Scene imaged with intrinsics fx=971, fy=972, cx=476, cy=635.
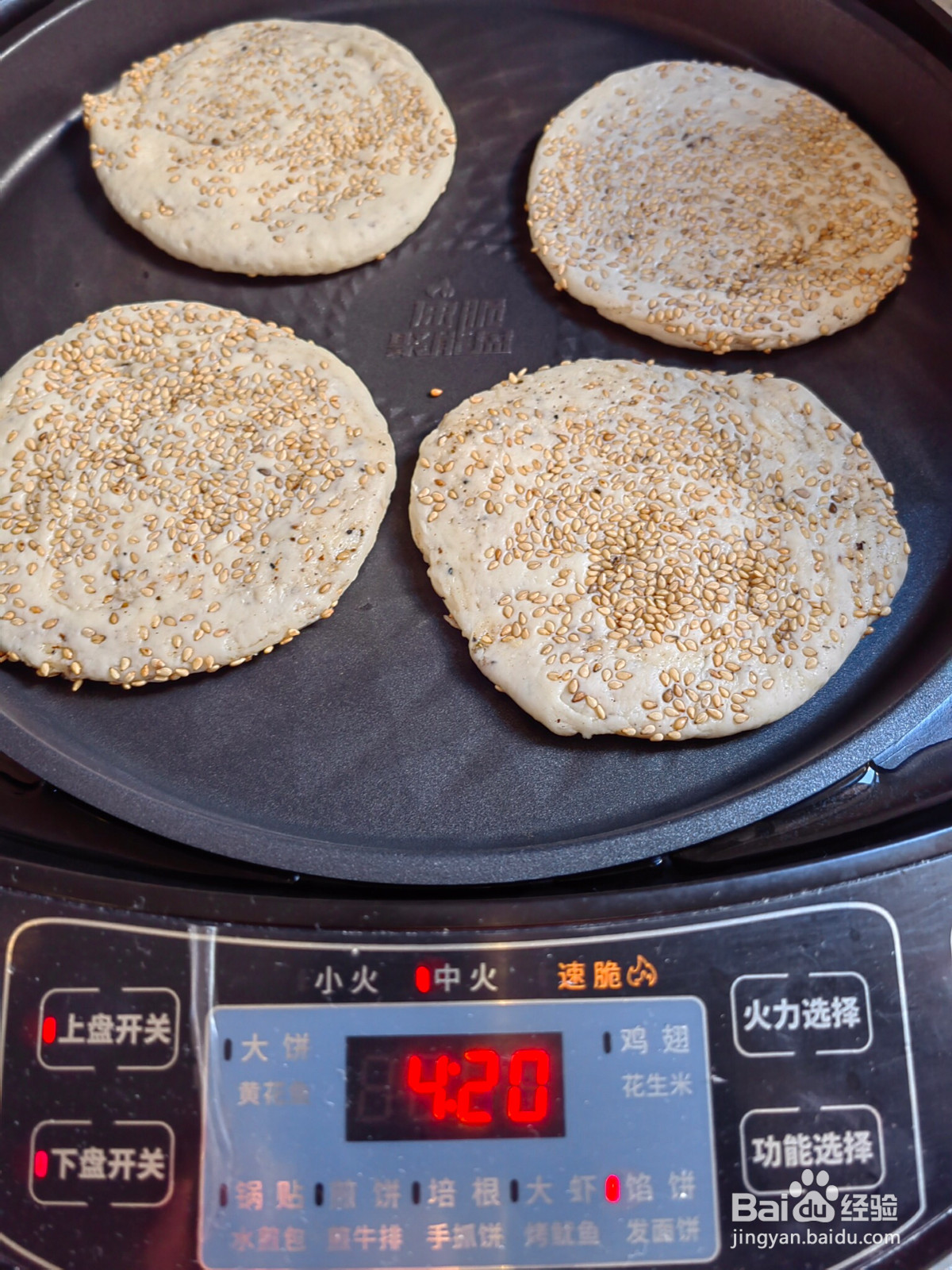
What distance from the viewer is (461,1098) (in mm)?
1184

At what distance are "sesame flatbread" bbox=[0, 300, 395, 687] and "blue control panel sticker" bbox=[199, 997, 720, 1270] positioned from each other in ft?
2.29

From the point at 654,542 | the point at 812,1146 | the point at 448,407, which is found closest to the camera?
the point at 812,1146

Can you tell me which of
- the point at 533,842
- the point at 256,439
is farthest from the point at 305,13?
the point at 533,842

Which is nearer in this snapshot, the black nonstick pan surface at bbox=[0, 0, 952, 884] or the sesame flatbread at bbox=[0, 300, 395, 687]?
the black nonstick pan surface at bbox=[0, 0, 952, 884]

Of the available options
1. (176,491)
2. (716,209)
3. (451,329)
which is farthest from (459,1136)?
(716,209)

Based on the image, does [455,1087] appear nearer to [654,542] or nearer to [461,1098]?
[461,1098]

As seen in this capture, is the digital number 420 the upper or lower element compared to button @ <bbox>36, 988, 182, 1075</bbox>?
lower

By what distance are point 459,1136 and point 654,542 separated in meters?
0.98

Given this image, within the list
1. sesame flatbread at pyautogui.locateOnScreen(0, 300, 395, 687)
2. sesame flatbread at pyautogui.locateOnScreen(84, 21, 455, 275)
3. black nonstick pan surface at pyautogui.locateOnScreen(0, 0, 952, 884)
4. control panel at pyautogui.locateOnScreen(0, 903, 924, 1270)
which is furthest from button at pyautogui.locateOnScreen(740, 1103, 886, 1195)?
sesame flatbread at pyautogui.locateOnScreen(84, 21, 455, 275)

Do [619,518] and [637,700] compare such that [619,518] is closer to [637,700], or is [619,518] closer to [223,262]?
[637,700]

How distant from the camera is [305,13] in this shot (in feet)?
7.32

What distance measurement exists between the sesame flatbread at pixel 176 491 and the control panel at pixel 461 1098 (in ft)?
1.90

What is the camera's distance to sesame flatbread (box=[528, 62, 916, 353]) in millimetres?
1873

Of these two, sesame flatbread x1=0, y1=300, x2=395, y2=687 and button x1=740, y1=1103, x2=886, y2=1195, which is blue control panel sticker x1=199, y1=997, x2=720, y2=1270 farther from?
sesame flatbread x1=0, y1=300, x2=395, y2=687
